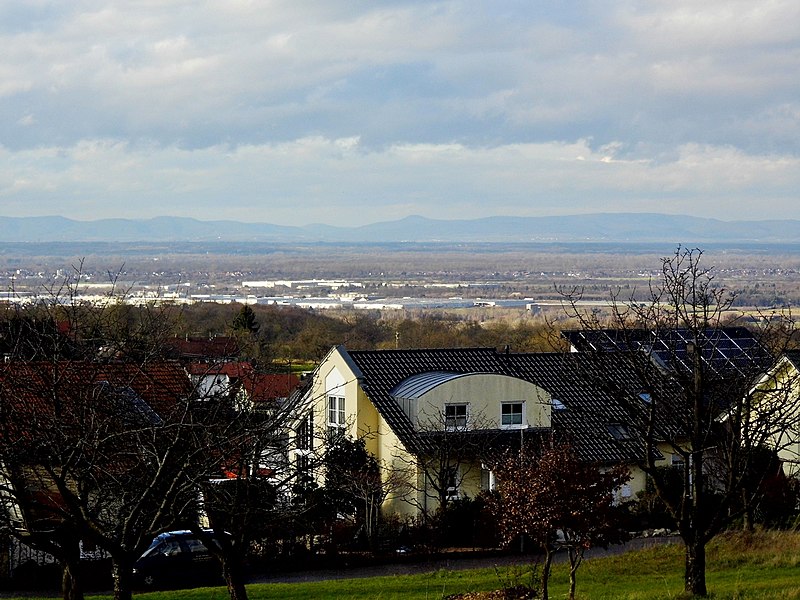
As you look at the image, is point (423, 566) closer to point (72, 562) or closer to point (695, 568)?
point (695, 568)

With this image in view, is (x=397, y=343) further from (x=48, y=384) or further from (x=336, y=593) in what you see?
(x=48, y=384)

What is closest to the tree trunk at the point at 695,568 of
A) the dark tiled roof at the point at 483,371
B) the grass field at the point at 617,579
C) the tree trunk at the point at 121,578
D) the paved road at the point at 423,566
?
the grass field at the point at 617,579

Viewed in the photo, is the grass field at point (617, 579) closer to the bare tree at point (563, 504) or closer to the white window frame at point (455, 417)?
the bare tree at point (563, 504)

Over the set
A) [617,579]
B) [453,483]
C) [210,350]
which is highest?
[210,350]

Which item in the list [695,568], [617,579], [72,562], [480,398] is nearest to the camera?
[72,562]

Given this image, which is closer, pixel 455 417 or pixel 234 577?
pixel 234 577

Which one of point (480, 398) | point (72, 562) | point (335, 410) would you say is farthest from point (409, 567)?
point (72, 562)

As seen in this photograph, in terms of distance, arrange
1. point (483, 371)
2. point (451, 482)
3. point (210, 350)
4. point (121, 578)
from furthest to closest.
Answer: point (483, 371) < point (451, 482) < point (210, 350) < point (121, 578)

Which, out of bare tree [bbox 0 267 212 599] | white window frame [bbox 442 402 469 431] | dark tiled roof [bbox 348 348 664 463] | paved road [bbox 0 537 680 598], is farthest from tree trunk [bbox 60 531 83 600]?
white window frame [bbox 442 402 469 431]
